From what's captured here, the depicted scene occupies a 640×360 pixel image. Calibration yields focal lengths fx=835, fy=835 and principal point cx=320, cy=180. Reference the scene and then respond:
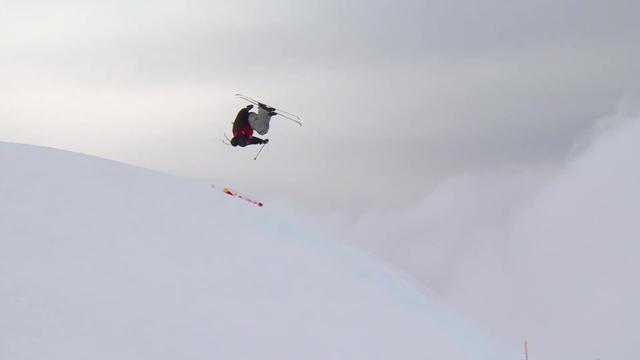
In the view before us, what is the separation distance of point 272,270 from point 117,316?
179 inches

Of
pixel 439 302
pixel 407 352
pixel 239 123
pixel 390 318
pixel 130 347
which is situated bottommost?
pixel 130 347

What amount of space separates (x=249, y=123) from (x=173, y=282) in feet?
35.5

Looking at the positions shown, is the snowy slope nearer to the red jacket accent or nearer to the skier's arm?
the red jacket accent

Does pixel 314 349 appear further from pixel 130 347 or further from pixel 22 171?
pixel 22 171

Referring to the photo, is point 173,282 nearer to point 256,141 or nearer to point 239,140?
point 239,140

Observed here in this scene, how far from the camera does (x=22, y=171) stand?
18938mm

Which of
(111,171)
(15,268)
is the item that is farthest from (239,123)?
(15,268)

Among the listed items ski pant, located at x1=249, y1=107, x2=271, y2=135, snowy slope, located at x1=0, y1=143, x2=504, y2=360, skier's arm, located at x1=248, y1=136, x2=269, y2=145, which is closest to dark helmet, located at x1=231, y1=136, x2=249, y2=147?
skier's arm, located at x1=248, y1=136, x2=269, y2=145

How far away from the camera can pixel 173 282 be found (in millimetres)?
15242

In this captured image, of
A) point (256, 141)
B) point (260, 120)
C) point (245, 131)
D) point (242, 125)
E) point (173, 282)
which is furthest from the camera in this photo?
point (256, 141)

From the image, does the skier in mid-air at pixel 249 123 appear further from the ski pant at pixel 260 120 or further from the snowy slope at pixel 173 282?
the snowy slope at pixel 173 282

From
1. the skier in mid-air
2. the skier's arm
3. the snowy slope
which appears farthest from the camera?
the skier's arm

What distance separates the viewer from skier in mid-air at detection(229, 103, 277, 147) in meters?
25.3

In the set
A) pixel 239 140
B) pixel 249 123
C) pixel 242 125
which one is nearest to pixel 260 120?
pixel 249 123
